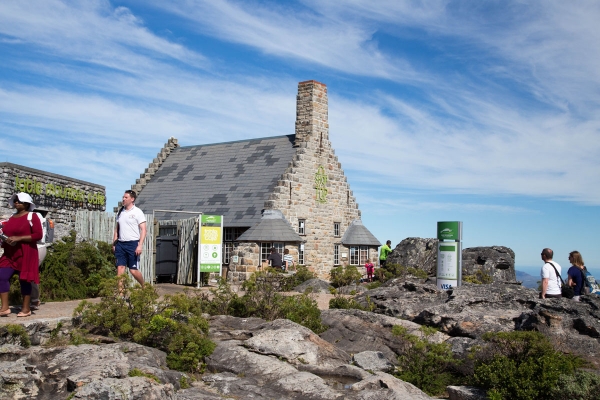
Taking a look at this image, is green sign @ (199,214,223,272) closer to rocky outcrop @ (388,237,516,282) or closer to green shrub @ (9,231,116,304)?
green shrub @ (9,231,116,304)

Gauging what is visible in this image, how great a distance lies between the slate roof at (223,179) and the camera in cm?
2842

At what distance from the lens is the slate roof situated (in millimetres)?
28422

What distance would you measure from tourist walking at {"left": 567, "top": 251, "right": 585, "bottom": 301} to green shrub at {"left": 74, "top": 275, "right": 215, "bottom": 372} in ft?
24.2

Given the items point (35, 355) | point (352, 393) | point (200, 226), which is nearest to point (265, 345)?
point (352, 393)

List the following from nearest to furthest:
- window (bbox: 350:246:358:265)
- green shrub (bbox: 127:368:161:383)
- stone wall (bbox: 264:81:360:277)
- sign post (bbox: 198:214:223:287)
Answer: green shrub (bbox: 127:368:161:383) < sign post (bbox: 198:214:223:287) < stone wall (bbox: 264:81:360:277) < window (bbox: 350:246:358:265)

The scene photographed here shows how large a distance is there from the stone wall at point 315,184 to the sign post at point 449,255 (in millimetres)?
11594

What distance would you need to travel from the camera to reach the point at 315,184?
30.0 metres

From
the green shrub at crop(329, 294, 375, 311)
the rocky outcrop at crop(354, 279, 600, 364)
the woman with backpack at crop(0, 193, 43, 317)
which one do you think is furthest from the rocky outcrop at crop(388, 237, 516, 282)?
the woman with backpack at crop(0, 193, 43, 317)

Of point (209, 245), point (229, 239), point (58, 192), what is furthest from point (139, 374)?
point (229, 239)

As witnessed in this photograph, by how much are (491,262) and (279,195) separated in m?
9.07

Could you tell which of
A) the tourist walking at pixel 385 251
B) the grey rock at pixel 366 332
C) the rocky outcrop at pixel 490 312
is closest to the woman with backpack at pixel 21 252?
the grey rock at pixel 366 332

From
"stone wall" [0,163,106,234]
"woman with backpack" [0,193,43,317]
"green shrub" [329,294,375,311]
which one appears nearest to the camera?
"woman with backpack" [0,193,43,317]

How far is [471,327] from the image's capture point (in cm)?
1164

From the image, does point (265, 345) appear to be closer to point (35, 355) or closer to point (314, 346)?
point (314, 346)
